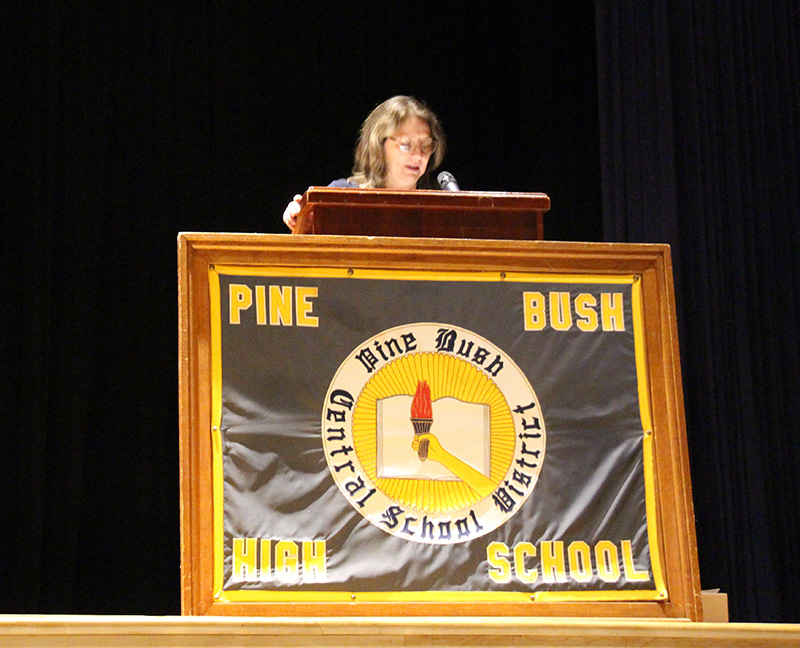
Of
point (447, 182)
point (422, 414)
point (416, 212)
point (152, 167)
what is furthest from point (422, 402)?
point (152, 167)

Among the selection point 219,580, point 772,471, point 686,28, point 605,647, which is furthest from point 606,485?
point 686,28

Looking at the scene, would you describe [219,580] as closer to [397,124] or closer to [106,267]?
[397,124]

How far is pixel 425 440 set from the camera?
5.16 ft

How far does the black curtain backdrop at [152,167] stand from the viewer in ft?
10.5

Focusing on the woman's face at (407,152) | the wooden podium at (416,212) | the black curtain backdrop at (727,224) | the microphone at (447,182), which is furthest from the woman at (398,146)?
the black curtain backdrop at (727,224)

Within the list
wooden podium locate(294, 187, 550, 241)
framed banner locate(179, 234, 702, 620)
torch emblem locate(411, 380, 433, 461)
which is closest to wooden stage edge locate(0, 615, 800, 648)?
framed banner locate(179, 234, 702, 620)

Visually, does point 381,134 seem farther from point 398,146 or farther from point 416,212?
point 416,212

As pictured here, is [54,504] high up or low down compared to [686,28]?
down

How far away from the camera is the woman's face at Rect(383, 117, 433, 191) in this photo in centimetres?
239

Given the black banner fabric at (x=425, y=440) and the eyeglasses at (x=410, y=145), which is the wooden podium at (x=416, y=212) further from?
the eyeglasses at (x=410, y=145)

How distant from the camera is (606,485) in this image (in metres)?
1.62

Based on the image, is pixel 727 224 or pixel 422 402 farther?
pixel 727 224

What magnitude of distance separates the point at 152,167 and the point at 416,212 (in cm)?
197

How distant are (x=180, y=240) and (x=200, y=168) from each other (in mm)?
1996
